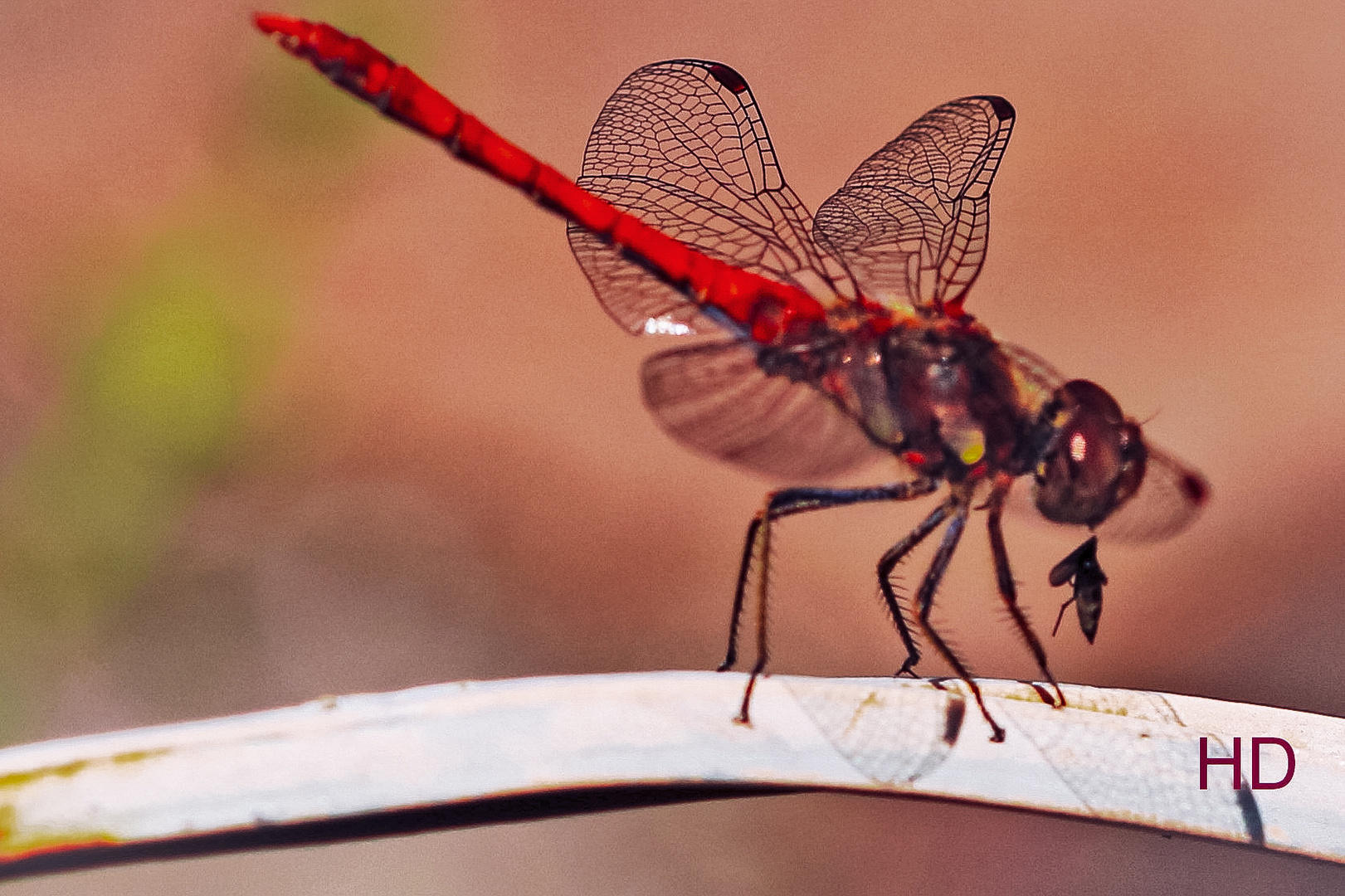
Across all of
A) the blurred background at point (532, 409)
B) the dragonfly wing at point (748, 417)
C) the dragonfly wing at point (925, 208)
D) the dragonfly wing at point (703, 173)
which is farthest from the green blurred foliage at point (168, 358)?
the dragonfly wing at point (748, 417)

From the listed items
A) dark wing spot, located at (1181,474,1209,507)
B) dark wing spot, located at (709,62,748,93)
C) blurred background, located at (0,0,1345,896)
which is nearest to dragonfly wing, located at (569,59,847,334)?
dark wing spot, located at (709,62,748,93)

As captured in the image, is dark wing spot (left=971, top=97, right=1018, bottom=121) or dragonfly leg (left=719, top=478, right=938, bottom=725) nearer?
dragonfly leg (left=719, top=478, right=938, bottom=725)

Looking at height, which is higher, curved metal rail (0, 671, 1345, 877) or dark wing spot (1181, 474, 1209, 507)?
dark wing spot (1181, 474, 1209, 507)

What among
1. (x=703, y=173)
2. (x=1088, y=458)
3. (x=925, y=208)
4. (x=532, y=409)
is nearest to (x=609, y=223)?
(x=703, y=173)

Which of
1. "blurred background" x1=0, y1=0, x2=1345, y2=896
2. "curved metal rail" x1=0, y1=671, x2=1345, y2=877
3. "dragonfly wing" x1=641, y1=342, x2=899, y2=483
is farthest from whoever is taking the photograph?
"blurred background" x1=0, y1=0, x2=1345, y2=896

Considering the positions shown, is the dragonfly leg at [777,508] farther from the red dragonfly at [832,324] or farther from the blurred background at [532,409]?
the blurred background at [532,409]

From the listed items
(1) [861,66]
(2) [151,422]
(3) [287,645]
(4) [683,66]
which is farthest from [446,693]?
(1) [861,66]

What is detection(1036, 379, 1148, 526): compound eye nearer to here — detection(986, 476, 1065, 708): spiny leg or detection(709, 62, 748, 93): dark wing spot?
detection(986, 476, 1065, 708): spiny leg
